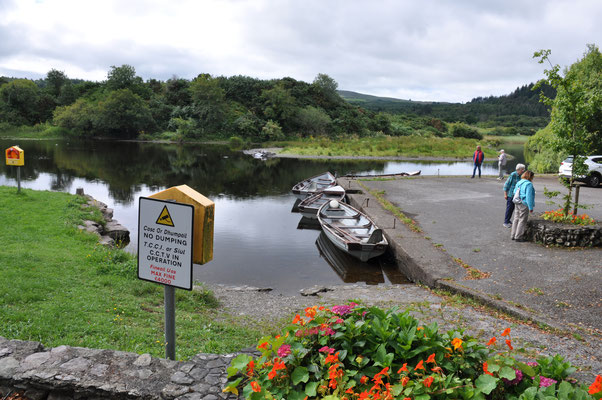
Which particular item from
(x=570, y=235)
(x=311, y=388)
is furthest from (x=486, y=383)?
(x=570, y=235)

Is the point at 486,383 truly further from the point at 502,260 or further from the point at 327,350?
the point at 502,260

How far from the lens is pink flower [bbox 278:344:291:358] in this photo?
332 centimetres

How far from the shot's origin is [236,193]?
79.0 ft

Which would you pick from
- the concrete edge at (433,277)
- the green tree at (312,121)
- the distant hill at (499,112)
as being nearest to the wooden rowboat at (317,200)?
the concrete edge at (433,277)

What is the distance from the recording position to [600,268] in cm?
930

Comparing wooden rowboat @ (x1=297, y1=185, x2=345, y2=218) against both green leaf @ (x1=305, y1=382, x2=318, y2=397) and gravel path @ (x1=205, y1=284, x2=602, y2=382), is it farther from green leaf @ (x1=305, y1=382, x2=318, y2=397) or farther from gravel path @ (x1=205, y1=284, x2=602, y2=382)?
green leaf @ (x1=305, y1=382, x2=318, y2=397)

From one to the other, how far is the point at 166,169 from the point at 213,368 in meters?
31.2

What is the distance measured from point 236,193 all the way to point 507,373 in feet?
71.0

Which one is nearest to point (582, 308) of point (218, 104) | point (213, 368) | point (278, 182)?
point (213, 368)

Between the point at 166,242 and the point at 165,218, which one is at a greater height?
the point at 165,218

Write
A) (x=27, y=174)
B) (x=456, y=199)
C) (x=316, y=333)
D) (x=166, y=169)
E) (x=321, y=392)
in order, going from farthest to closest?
(x=166, y=169)
(x=27, y=174)
(x=456, y=199)
(x=316, y=333)
(x=321, y=392)

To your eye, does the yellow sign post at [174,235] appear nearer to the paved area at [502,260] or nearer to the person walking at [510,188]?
the paved area at [502,260]

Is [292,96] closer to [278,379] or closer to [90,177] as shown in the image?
[90,177]

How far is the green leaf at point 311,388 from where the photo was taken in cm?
307
